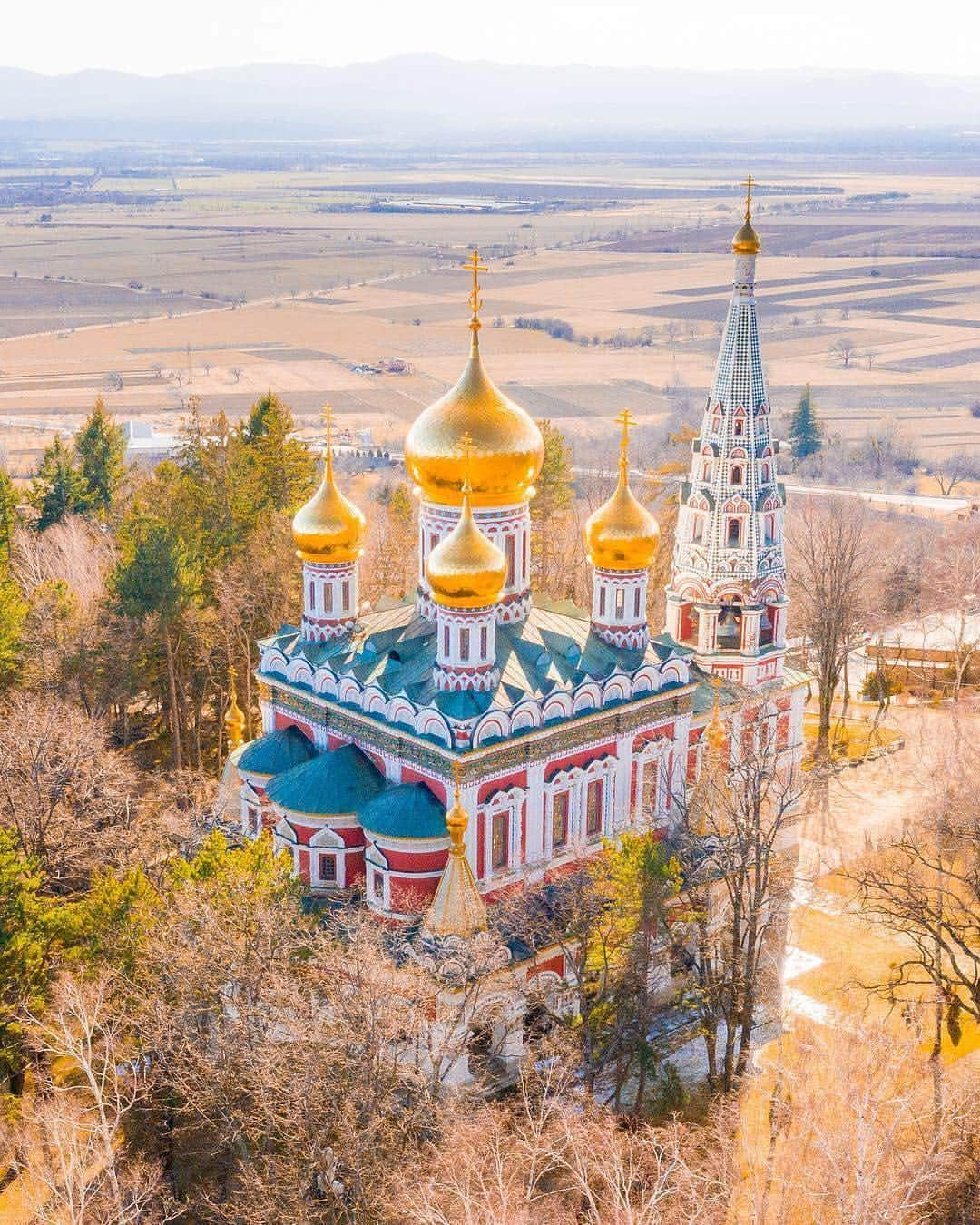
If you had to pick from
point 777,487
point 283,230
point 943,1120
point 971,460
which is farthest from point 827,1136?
point 283,230

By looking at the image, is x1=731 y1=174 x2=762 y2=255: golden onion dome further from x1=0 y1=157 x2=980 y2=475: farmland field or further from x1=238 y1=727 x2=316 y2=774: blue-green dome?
x1=0 y1=157 x2=980 y2=475: farmland field

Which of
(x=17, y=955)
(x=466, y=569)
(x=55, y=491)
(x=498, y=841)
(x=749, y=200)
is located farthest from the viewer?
(x=55, y=491)

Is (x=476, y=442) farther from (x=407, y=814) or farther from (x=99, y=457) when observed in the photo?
(x=99, y=457)

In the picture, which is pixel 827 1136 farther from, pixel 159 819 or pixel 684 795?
pixel 159 819

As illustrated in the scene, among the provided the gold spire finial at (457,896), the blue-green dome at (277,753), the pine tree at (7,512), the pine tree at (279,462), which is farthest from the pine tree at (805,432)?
the gold spire finial at (457,896)

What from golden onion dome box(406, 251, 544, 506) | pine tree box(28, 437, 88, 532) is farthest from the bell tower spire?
pine tree box(28, 437, 88, 532)

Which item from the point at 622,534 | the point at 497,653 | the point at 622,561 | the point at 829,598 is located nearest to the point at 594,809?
the point at 497,653
